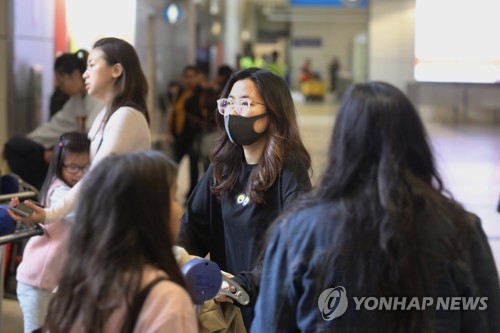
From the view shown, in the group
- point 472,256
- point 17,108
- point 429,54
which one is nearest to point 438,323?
point 472,256

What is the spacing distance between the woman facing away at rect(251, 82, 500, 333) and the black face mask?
3.35 feet

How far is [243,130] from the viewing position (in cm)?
293

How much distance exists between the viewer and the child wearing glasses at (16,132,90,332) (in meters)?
3.35

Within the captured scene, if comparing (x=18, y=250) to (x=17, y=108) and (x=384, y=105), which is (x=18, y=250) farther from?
(x=384, y=105)

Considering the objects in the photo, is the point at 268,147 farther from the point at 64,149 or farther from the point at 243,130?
the point at 64,149

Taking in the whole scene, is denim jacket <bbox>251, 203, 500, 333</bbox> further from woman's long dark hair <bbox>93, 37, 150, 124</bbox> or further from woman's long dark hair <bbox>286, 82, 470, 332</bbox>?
woman's long dark hair <bbox>93, 37, 150, 124</bbox>

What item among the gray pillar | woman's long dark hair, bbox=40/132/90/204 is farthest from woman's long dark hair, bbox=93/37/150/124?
the gray pillar

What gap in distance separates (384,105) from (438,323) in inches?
20.3

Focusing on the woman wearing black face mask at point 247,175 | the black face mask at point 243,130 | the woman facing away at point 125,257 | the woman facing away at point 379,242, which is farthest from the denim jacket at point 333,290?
the black face mask at point 243,130

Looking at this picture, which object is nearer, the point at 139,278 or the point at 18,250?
the point at 139,278

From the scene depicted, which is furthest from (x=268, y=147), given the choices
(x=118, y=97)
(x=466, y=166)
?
(x=466, y=166)

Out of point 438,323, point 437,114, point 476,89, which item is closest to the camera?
point 438,323

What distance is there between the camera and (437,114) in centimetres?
2227

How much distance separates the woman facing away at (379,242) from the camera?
6.00 ft
